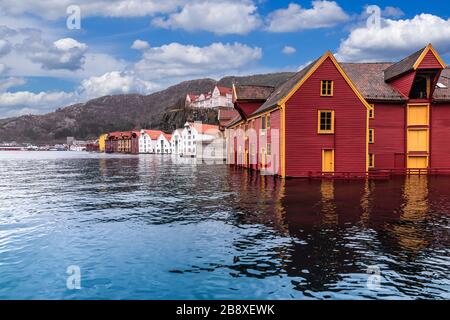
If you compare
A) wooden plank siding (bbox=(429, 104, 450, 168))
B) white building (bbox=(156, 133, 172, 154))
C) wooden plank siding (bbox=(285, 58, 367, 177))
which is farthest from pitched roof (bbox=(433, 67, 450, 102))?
white building (bbox=(156, 133, 172, 154))

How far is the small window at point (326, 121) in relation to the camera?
38.4 metres

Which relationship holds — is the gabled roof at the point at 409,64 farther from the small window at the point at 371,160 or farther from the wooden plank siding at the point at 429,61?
the small window at the point at 371,160

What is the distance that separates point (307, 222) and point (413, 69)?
101ft

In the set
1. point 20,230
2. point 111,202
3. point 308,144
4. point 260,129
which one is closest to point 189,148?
point 260,129

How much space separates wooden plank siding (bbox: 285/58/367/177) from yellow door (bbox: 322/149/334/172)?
0.34 metres

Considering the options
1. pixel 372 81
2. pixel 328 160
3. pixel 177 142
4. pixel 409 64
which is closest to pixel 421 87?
pixel 409 64

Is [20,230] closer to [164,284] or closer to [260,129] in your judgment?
[164,284]

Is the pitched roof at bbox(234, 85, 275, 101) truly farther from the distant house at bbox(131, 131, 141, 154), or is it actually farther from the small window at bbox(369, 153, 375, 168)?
the distant house at bbox(131, 131, 141, 154)

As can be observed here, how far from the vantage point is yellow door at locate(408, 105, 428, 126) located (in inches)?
1730

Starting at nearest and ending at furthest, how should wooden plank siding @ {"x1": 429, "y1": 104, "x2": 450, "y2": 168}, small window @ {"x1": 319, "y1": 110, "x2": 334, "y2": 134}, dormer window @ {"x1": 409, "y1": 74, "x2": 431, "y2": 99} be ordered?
small window @ {"x1": 319, "y1": 110, "x2": 334, "y2": 134}, dormer window @ {"x1": 409, "y1": 74, "x2": 431, "y2": 99}, wooden plank siding @ {"x1": 429, "y1": 104, "x2": 450, "y2": 168}

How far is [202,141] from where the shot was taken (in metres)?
114

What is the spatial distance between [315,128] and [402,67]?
14025 millimetres

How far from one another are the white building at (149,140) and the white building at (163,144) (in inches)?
96.0
